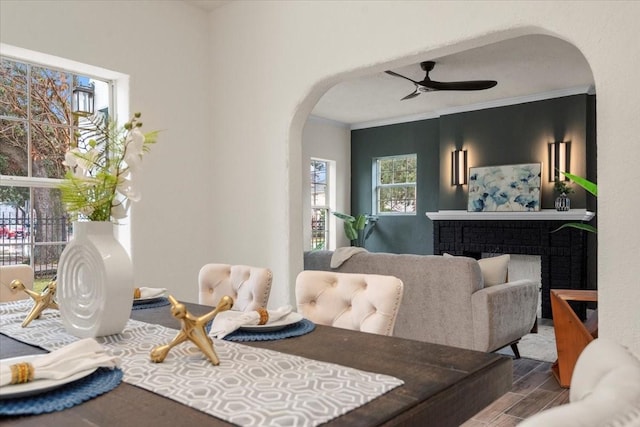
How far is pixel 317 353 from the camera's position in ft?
3.99

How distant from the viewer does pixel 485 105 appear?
6.82 m

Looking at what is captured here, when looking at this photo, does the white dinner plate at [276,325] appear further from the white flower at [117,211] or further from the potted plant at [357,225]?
the potted plant at [357,225]

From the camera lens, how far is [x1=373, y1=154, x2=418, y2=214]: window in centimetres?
796

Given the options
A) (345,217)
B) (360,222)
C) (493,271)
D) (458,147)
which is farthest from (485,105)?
(493,271)

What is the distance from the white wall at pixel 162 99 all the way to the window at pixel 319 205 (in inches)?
162

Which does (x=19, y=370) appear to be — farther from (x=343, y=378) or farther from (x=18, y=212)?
(x=18, y=212)

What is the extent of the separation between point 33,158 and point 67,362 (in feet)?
8.88

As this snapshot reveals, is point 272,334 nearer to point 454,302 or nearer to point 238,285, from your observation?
point 238,285

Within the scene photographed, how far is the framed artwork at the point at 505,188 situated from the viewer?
A: 6305 millimetres

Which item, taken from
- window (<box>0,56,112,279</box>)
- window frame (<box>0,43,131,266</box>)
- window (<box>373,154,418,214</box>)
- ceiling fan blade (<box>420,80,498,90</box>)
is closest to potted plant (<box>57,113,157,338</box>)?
window frame (<box>0,43,131,266</box>)

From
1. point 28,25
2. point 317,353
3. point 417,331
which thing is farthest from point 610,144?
point 28,25

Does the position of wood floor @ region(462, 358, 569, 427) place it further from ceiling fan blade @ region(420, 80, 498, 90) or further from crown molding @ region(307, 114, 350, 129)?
crown molding @ region(307, 114, 350, 129)

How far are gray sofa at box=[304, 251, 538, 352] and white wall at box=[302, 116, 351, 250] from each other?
3.98 m

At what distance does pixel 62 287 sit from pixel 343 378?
913mm
